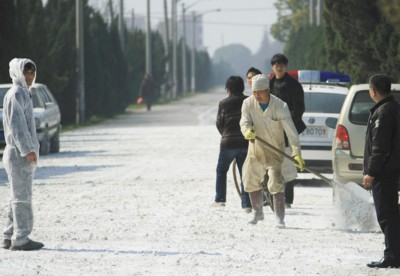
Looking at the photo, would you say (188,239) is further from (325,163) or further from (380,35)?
(380,35)

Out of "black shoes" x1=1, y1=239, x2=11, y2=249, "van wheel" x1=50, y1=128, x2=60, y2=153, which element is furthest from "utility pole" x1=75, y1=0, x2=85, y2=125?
"black shoes" x1=1, y1=239, x2=11, y2=249

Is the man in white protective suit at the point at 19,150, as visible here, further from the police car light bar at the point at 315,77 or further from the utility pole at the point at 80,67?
the utility pole at the point at 80,67

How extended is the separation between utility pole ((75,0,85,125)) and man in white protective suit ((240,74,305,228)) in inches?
1212

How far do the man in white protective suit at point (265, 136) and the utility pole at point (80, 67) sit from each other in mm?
30790

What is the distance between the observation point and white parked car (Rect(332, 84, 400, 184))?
52.7 ft

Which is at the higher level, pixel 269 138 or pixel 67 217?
pixel 269 138

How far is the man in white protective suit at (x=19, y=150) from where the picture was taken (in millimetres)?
11531

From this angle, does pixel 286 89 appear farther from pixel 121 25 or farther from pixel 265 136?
pixel 121 25

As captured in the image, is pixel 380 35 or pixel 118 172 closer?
pixel 118 172

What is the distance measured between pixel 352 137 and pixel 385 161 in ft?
18.8

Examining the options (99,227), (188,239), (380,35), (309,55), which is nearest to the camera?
(188,239)

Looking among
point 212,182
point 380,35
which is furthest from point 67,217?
point 380,35

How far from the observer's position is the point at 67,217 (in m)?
14.6

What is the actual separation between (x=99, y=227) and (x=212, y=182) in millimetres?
6303
